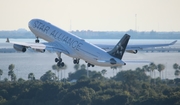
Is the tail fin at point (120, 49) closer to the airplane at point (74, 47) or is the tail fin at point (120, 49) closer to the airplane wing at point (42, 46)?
the airplane at point (74, 47)

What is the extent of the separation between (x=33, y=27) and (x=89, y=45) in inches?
661

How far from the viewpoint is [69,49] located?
311 feet

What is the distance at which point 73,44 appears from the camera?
93.8m

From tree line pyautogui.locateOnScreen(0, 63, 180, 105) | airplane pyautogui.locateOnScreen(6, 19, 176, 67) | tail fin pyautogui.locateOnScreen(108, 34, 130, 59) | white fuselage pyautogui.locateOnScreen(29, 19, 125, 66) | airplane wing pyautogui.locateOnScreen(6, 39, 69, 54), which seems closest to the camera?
tail fin pyautogui.locateOnScreen(108, 34, 130, 59)

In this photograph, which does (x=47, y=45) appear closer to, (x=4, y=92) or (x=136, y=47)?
(x=136, y=47)

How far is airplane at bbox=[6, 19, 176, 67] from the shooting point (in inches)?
3413

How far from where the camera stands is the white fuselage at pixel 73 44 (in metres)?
88.6

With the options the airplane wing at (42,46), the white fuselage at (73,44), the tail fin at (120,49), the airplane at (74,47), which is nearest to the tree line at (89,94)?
the airplane at (74,47)

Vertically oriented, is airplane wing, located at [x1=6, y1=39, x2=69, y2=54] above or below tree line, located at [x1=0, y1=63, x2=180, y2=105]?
above

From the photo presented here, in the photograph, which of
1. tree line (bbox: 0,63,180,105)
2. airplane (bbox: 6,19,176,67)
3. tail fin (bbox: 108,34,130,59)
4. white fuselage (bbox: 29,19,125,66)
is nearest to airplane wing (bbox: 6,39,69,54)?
airplane (bbox: 6,19,176,67)

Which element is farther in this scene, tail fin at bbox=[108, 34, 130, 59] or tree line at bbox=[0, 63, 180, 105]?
tree line at bbox=[0, 63, 180, 105]

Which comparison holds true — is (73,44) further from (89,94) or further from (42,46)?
(89,94)

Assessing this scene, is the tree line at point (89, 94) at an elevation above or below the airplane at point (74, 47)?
below

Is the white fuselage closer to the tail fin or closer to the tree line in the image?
the tail fin
